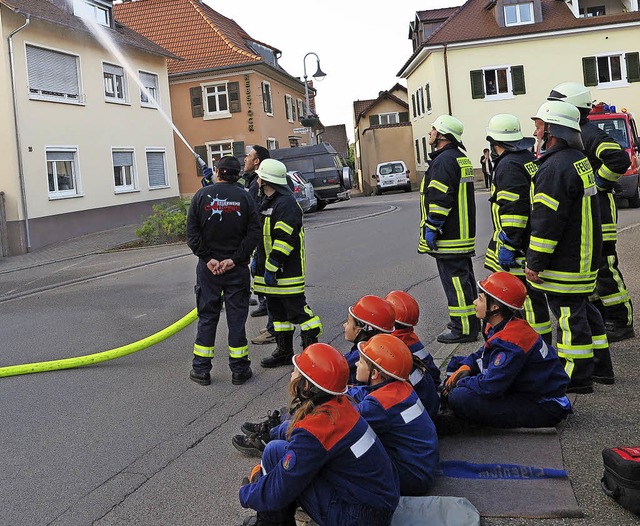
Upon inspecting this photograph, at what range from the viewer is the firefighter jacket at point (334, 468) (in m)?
3.44

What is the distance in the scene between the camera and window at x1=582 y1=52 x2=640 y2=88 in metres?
41.8

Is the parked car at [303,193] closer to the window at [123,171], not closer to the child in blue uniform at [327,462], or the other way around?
the window at [123,171]

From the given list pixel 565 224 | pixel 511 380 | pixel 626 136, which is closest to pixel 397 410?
pixel 511 380

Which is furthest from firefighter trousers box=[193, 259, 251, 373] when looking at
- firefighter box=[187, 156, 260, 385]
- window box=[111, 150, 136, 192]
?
window box=[111, 150, 136, 192]

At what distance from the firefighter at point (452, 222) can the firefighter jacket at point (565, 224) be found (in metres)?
1.83

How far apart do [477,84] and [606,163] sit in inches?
1448

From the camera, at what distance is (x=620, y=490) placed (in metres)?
3.81

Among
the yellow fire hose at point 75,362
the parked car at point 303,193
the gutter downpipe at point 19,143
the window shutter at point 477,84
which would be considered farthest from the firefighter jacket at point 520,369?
the window shutter at point 477,84

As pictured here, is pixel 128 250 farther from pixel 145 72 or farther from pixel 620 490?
pixel 620 490

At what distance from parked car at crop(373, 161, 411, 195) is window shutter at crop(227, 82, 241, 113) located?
8.75m

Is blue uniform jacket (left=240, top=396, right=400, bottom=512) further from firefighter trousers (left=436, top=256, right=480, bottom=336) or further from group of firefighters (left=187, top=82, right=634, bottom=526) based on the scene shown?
firefighter trousers (left=436, top=256, right=480, bottom=336)

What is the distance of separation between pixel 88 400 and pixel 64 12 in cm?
2227

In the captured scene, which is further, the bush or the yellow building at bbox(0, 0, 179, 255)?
the yellow building at bbox(0, 0, 179, 255)

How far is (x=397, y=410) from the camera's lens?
159 inches
